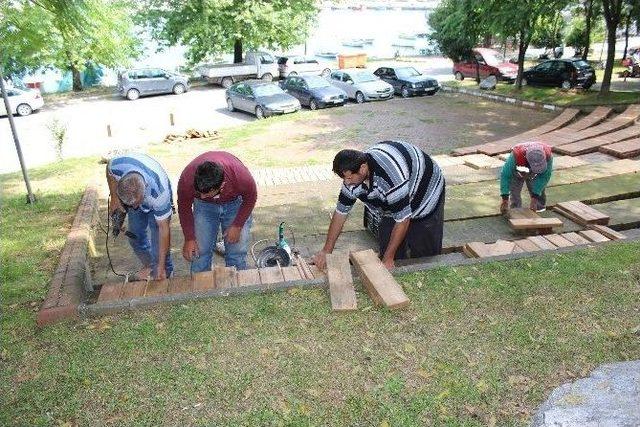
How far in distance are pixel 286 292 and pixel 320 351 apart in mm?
793

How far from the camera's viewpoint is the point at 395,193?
412 cm

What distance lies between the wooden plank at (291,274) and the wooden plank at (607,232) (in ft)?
10.6

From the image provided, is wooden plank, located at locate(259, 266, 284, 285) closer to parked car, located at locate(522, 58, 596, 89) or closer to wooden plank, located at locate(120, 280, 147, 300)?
wooden plank, located at locate(120, 280, 147, 300)

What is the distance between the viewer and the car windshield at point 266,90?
19.3 metres

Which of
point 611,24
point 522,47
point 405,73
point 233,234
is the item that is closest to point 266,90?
point 405,73

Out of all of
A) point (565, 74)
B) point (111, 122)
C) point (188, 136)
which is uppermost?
point (565, 74)

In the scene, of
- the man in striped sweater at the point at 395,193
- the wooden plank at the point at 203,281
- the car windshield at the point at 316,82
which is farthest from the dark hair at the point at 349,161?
the car windshield at the point at 316,82

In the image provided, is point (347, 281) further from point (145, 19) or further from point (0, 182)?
point (145, 19)

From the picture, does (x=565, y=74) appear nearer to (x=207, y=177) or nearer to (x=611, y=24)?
(x=611, y=24)

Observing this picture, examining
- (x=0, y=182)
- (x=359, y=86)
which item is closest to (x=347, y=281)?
(x=0, y=182)

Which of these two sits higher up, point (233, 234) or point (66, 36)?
point (66, 36)

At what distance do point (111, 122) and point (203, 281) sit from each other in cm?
1776

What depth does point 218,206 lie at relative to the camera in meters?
4.68

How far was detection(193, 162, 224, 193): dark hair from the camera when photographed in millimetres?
3936
